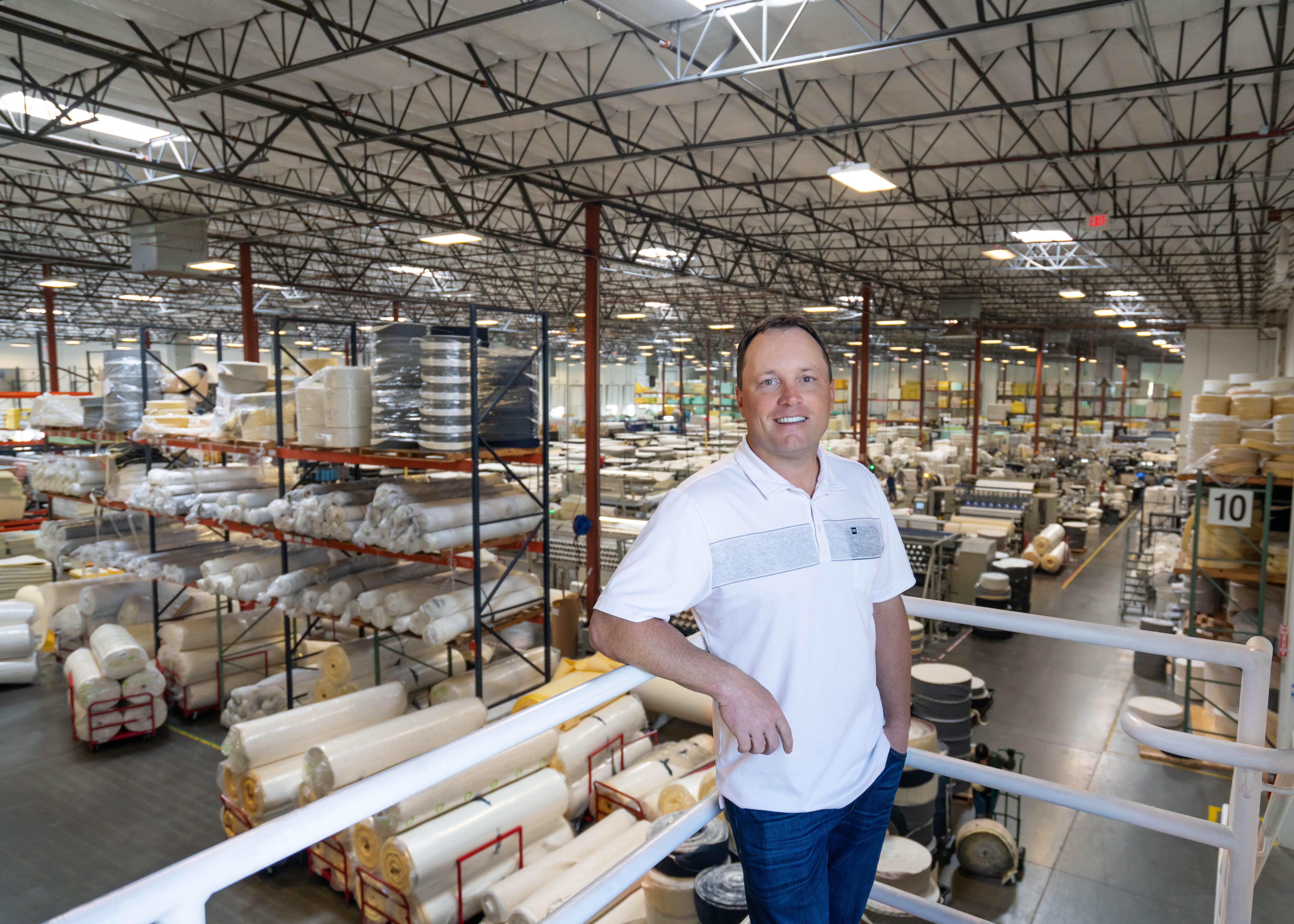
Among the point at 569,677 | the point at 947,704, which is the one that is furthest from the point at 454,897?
the point at 947,704

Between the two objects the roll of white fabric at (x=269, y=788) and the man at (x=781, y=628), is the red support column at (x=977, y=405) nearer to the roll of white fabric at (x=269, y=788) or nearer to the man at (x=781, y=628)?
the roll of white fabric at (x=269, y=788)

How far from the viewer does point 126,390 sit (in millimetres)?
11773

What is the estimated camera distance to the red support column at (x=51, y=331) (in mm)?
20516

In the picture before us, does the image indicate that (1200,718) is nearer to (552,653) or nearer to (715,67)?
(552,653)

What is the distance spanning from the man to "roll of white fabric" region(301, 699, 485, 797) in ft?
15.7

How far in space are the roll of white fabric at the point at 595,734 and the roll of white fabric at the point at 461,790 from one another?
1.70 ft

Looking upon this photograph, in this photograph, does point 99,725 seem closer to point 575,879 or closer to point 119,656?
point 119,656

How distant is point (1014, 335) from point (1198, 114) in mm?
35187

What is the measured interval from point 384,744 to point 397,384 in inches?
134

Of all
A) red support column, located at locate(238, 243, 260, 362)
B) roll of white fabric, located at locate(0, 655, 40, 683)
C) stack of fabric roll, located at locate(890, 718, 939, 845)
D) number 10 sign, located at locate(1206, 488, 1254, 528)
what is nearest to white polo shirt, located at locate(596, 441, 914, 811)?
stack of fabric roll, located at locate(890, 718, 939, 845)

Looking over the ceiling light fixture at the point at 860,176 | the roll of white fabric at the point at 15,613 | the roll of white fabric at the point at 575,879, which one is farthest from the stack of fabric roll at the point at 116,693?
the ceiling light fixture at the point at 860,176

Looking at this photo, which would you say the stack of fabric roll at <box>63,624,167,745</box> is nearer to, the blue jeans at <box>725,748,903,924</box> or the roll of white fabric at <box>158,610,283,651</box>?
the roll of white fabric at <box>158,610,283,651</box>

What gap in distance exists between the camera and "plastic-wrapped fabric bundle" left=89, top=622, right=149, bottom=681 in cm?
956

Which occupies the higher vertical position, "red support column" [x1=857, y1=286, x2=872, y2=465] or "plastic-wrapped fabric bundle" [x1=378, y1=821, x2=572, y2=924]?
"red support column" [x1=857, y1=286, x2=872, y2=465]
